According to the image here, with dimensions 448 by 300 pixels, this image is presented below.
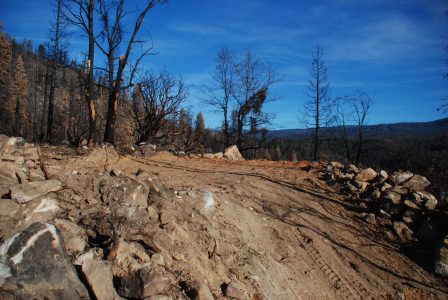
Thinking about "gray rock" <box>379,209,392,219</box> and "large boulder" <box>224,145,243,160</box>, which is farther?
"large boulder" <box>224,145,243,160</box>

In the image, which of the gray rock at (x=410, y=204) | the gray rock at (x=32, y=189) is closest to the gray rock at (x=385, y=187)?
the gray rock at (x=410, y=204)

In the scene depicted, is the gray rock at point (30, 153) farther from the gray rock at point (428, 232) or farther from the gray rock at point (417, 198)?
the gray rock at point (417, 198)

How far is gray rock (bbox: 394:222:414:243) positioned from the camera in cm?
639

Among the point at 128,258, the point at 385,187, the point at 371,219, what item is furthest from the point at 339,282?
the point at 385,187

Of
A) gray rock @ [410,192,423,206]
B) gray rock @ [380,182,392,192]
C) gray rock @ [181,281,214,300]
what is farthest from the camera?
gray rock @ [380,182,392,192]

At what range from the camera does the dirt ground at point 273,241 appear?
4.56 meters

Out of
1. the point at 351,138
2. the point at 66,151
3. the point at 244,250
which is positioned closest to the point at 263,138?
the point at 351,138

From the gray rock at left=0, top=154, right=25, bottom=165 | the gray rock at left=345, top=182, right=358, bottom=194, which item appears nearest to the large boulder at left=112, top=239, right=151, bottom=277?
the gray rock at left=0, top=154, right=25, bottom=165

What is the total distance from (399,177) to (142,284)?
7130mm

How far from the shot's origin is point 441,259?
561cm

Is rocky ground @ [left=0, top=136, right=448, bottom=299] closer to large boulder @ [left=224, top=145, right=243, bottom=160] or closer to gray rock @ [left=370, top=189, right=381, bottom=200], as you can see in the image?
gray rock @ [left=370, top=189, right=381, bottom=200]

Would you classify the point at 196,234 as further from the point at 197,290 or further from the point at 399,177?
the point at 399,177

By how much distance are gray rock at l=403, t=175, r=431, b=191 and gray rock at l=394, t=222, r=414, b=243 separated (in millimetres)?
1453

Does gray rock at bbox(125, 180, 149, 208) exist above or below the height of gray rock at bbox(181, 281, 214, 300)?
above
